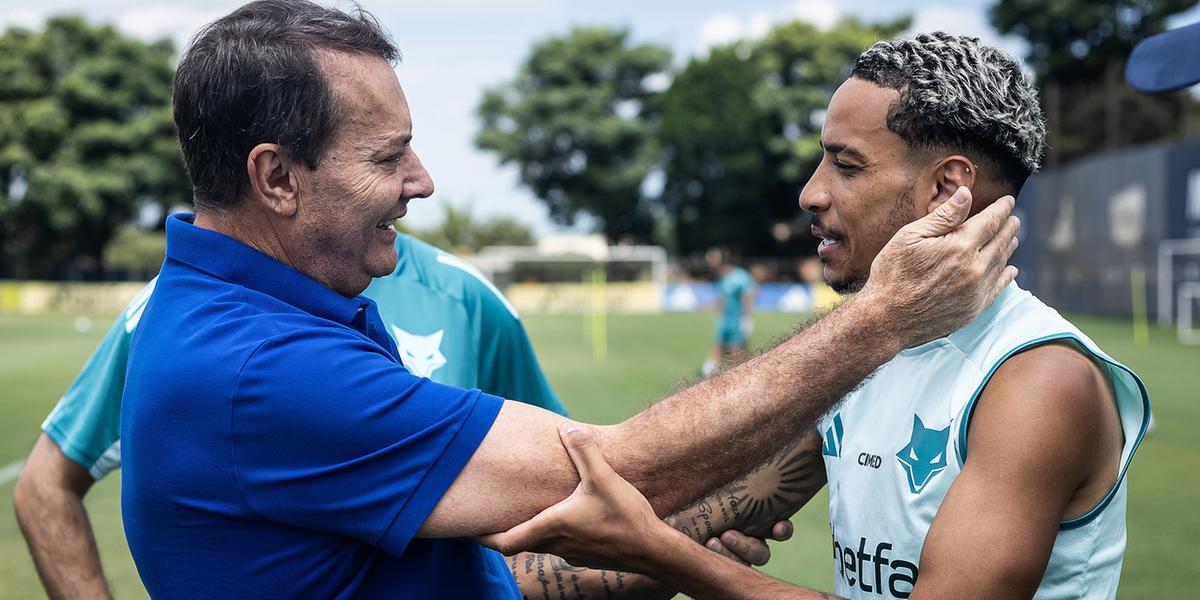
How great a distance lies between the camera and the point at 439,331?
3314mm

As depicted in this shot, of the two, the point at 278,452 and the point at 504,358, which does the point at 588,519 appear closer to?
the point at 278,452

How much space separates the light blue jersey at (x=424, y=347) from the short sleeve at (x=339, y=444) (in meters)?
1.08

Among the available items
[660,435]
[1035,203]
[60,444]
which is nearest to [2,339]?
[60,444]

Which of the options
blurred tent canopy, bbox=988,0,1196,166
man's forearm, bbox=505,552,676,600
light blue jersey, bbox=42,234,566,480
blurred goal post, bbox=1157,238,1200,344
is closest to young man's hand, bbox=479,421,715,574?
man's forearm, bbox=505,552,676,600

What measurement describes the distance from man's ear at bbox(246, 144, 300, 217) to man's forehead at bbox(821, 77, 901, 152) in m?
1.20

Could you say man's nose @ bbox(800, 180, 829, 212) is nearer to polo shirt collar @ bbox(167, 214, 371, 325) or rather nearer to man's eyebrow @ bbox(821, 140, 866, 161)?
man's eyebrow @ bbox(821, 140, 866, 161)

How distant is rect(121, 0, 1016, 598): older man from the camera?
1837mm

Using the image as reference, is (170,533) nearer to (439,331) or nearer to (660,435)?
(660,435)

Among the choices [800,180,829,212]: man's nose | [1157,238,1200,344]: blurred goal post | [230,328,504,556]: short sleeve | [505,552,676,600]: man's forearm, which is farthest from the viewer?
[1157,238,1200,344]: blurred goal post

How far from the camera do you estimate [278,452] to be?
5.99ft

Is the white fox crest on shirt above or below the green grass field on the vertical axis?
above

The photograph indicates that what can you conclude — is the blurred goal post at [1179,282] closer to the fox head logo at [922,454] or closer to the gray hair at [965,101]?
the gray hair at [965,101]

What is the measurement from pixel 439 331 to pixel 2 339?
26.7 meters

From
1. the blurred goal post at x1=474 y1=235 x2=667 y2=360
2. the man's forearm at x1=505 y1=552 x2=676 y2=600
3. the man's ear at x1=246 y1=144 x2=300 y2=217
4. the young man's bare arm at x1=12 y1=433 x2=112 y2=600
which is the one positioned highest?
the man's ear at x1=246 y1=144 x2=300 y2=217
